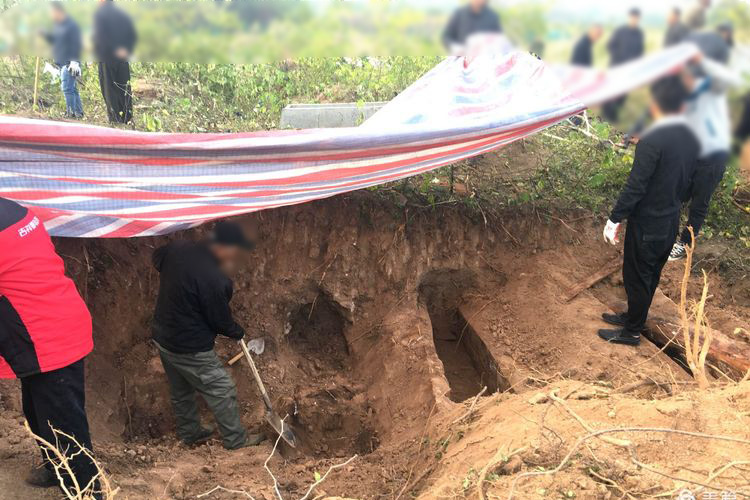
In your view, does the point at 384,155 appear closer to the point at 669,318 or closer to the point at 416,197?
the point at 416,197

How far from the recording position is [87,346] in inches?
105

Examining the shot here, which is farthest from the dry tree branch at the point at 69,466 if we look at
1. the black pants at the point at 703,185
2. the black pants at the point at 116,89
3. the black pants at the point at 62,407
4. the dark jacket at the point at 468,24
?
the black pants at the point at 703,185

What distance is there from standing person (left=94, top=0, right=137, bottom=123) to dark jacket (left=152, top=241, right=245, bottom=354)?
1.58 metres

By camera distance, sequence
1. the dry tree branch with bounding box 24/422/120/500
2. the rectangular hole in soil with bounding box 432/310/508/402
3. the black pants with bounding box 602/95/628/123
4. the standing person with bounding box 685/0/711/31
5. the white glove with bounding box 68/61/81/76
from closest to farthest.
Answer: the standing person with bounding box 685/0/711/31, the black pants with bounding box 602/95/628/123, the dry tree branch with bounding box 24/422/120/500, the rectangular hole in soil with bounding box 432/310/508/402, the white glove with bounding box 68/61/81/76

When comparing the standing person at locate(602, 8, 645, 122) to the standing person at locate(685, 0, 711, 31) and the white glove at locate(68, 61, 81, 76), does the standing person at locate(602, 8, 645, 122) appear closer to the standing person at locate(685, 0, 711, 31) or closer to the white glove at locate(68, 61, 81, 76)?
the standing person at locate(685, 0, 711, 31)

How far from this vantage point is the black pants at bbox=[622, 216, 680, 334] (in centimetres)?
360

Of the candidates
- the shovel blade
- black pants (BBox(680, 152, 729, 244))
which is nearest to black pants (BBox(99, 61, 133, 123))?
the shovel blade

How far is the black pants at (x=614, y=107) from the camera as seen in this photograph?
1755mm

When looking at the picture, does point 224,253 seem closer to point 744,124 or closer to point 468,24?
point 468,24

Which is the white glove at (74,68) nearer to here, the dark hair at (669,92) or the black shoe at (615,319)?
the dark hair at (669,92)

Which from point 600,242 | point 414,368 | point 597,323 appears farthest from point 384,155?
point 600,242

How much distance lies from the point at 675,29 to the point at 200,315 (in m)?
2.85

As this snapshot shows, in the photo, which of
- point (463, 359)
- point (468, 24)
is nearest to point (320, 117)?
point (468, 24)

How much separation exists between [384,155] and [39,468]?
8.40ft
